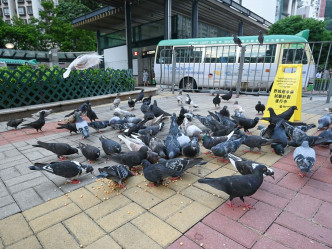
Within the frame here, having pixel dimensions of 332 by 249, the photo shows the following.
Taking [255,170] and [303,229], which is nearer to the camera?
[303,229]

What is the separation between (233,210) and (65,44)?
34240 millimetres

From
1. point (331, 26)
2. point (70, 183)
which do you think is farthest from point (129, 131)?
point (331, 26)

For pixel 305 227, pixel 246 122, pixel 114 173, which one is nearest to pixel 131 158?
pixel 114 173

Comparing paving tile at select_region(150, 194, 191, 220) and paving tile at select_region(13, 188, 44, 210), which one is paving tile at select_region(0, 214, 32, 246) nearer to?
paving tile at select_region(13, 188, 44, 210)

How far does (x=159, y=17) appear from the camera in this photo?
21234 millimetres

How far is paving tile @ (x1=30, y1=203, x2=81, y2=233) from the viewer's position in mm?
2218

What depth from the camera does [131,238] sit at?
2027 mm

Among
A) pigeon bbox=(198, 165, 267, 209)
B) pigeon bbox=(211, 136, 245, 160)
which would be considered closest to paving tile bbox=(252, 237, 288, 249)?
pigeon bbox=(198, 165, 267, 209)

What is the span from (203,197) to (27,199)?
2.25m

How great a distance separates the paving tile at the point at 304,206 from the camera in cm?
230

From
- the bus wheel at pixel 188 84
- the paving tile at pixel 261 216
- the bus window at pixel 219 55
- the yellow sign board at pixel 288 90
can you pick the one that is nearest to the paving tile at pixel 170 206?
the paving tile at pixel 261 216

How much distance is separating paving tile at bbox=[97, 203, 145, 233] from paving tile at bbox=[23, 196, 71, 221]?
26.1 inches

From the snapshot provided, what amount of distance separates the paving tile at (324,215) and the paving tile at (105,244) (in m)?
2.05

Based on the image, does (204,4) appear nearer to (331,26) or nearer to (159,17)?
(159,17)
